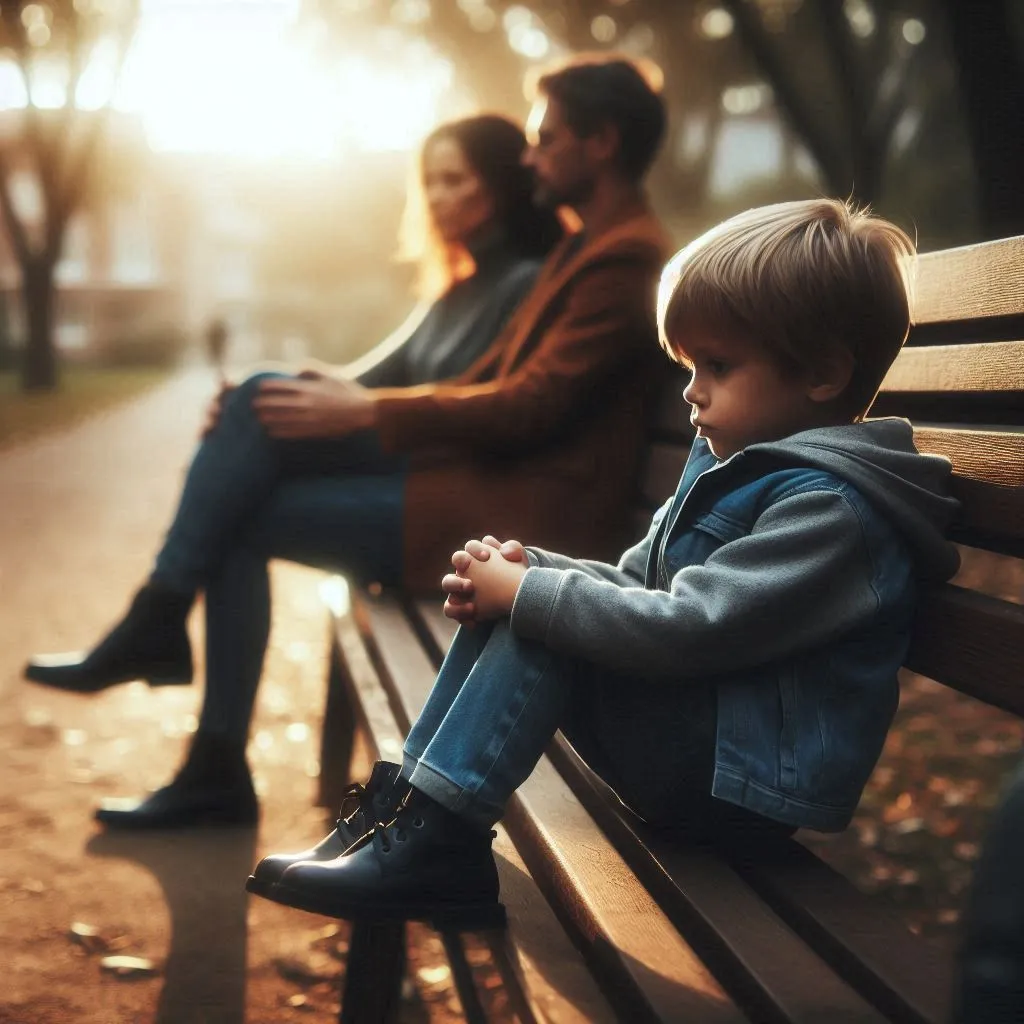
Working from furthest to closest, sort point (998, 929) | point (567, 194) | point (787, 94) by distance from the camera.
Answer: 1. point (787, 94)
2. point (567, 194)
3. point (998, 929)

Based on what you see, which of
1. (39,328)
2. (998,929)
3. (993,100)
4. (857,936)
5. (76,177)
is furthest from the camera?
(39,328)

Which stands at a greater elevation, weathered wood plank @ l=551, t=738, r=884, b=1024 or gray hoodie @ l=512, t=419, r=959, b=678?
gray hoodie @ l=512, t=419, r=959, b=678

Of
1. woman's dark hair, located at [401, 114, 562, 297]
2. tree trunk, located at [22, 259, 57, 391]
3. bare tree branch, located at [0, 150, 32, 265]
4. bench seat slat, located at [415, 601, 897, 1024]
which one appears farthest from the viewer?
tree trunk, located at [22, 259, 57, 391]

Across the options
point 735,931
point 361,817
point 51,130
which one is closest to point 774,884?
point 735,931

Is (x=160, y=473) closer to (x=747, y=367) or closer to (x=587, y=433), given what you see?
(x=587, y=433)

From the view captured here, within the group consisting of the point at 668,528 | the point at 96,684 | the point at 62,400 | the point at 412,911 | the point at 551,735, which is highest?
the point at 668,528

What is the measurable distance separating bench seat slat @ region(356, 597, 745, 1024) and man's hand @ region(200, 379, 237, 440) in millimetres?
1353

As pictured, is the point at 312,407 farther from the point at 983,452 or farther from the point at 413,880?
the point at 983,452

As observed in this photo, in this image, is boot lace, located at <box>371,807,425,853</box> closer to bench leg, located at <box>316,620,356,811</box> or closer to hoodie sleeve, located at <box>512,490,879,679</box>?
hoodie sleeve, located at <box>512,490,879,679</box>

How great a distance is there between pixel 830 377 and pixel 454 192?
2.21 m

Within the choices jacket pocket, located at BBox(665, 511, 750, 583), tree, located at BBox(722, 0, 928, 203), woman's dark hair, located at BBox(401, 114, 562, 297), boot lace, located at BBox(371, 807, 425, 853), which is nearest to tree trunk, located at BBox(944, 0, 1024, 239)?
tree, located at BBox(722, 0, 928, 203)

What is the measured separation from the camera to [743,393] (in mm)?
1765

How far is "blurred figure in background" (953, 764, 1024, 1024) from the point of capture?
84cm

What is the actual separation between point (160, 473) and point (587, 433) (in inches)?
350
